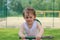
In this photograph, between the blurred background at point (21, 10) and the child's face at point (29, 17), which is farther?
the blurred background at point (21, 10)

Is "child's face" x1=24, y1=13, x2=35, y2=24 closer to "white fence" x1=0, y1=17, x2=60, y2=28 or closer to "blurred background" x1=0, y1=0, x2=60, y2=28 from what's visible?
"blurred background" x1=0, y1=0, x2=60, y2=28

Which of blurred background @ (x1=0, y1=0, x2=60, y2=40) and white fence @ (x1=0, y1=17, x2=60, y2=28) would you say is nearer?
blurred background @ (x1=0, y1=0, x2=60, y2=40)

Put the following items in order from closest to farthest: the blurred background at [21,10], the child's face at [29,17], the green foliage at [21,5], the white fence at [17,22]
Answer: the child's face at [29,17] < the green foliage at [21,5] < the blurred background at [21,10] < the white fence at [17,22]

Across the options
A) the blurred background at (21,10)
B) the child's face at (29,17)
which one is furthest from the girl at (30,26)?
the blurred background at (21,10)

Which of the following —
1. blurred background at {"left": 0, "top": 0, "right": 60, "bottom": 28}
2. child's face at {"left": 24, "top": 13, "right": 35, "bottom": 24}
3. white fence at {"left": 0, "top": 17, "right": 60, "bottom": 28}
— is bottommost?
white fence at {"left": 0, "top": 17, "right": 60, "bottom": 28}

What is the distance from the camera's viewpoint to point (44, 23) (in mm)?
17328

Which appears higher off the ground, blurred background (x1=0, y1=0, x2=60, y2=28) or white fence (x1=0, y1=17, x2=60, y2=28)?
blurred background (x1=0, y1=0, x2=60, y2=28)

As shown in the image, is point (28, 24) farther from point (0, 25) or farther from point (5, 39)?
point (0, 25)

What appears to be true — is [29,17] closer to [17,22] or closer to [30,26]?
[30,26]

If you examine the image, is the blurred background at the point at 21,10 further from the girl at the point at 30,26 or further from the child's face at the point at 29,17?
the child's face at the point at 29,17

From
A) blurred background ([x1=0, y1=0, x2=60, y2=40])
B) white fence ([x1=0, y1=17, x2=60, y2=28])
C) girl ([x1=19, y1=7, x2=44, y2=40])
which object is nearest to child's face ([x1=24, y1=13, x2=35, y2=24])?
girl ([x1=19, y1=7, x2=44, y2=40])

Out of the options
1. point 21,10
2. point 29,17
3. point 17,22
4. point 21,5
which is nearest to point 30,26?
point 29,17

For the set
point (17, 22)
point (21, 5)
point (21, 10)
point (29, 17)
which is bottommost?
point (17, 22)

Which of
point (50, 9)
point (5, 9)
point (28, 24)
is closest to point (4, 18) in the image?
point (5, 9)
